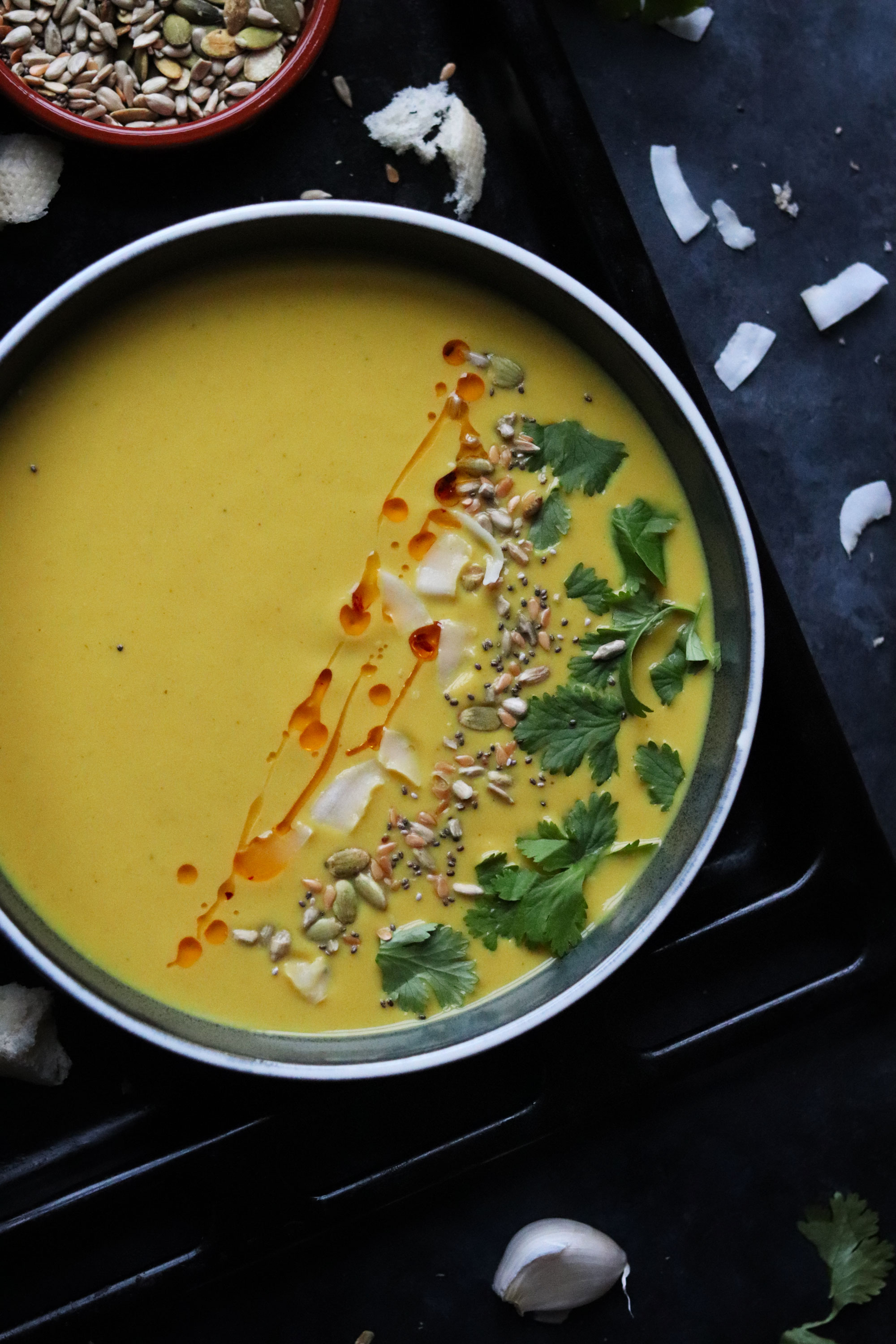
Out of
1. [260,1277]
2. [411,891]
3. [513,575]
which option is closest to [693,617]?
[513,575]

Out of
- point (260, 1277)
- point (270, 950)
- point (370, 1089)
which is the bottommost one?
point (260, 1277)

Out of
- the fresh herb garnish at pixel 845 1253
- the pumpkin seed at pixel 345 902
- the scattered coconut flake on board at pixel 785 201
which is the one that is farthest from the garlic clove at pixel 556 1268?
the scattered coconut flake on board at pixel 785 201

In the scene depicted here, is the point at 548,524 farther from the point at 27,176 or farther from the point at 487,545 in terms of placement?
the point at 27,176

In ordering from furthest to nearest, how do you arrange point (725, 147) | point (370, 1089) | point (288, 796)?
point (725, 147)
point (370, 1089)
point (288, 796)

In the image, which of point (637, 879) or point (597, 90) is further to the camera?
point (597, 90)

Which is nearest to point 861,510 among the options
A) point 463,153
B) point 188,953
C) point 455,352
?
point 455,352

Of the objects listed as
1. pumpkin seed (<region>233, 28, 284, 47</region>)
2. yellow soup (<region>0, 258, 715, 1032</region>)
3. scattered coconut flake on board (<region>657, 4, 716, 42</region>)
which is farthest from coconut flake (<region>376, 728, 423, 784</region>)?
scattered coconut flake on board (<region>657, 4, 716, 42</region>)

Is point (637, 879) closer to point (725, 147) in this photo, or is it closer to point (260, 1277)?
point (260, 1277)

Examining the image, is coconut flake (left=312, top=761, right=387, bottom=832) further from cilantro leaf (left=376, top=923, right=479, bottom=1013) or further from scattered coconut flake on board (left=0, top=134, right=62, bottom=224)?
scattered coconut flake on board (left=0, top=134, right=62, bottom=224)
